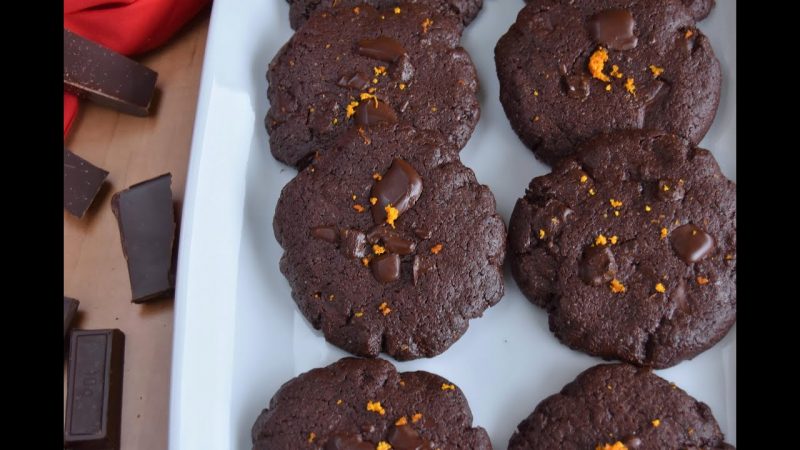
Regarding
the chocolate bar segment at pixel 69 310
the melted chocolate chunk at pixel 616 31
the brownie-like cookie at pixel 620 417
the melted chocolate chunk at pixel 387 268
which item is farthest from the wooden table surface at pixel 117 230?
the melted chocolate chunk at pixel 616 31

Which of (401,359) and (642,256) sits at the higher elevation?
(642,256)

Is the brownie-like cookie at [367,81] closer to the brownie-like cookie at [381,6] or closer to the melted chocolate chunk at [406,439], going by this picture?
the brownie-like cookie at [381,6]

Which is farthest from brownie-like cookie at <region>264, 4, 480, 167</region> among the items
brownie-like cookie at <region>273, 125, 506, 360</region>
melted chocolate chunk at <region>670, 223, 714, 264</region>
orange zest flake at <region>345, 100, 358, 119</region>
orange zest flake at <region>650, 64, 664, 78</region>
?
melted chocolate chunk at <region>670, 223, 714, 264</region>

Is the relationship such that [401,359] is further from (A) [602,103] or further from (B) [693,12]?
(B) [693,12]

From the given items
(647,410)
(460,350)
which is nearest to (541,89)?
(460,350)

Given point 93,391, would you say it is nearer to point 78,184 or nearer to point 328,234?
point 78,184
